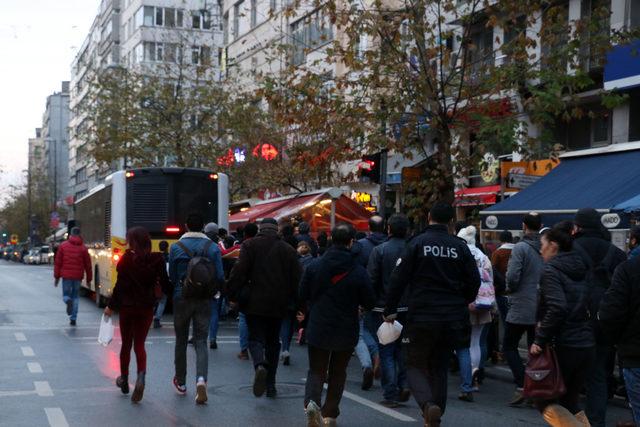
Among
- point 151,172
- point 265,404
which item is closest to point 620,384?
point 265,404

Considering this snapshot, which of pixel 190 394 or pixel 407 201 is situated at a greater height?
pixel 407 201

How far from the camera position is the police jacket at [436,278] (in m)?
8.84

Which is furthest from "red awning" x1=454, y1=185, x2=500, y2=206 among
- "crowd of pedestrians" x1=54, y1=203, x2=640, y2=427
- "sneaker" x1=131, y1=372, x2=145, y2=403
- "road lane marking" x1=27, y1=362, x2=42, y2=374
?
"sneaker" x1=131, y1=372, x2=145, y2=403

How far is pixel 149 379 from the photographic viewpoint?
1248 centimetres

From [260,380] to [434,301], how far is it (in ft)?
8.05

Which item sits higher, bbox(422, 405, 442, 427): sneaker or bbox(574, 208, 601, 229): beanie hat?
bbox(574, 208, 601, 229): beanie hat

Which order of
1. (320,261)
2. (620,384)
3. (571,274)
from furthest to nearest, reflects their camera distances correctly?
(620,384), (320,261), (571,274)

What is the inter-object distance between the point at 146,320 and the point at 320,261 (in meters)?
2.47

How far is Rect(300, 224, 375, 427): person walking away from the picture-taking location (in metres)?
9.25

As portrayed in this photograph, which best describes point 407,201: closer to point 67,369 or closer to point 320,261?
point 67,369

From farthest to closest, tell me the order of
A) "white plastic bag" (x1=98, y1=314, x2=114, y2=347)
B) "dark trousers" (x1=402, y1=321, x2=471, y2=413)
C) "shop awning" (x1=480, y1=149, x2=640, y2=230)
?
"shop awning" (x1=480, y1=149, x2=640, y2=230) < "white plastic bag" (x1=98, y1=314, x2=114, y2=347) < "dark trousers" (x1=402, y1=321, x2=471, y2=413)

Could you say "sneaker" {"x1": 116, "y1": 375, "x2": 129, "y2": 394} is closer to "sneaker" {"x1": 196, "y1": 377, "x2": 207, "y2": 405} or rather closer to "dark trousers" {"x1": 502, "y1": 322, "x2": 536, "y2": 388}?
"sneaker" {"x1": 196, "y1": 377, "x2": 207, "y2": 405}

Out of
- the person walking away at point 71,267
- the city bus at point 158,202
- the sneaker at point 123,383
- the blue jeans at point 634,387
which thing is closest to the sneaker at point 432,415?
the blue jeans at point 634,387

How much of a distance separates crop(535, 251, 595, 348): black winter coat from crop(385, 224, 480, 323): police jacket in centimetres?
90
